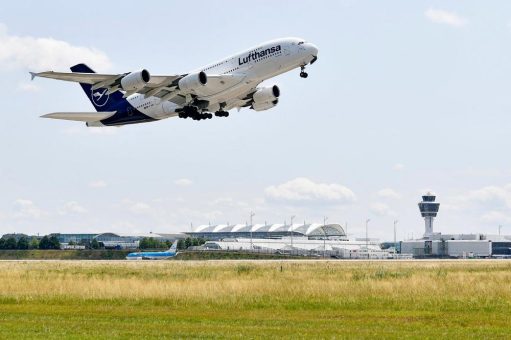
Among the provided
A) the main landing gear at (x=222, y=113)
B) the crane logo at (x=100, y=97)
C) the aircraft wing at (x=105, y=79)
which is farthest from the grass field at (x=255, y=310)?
the crane logo at (x=100, y=97)

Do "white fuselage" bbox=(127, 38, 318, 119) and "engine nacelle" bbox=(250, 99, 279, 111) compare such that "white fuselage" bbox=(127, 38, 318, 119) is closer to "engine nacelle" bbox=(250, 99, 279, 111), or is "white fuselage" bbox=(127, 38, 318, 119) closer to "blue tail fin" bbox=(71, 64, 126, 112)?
"engine nacelle" bbox=(250, 99, 279, 111)

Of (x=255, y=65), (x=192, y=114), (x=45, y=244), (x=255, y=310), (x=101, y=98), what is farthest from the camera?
(x=45, y=244)

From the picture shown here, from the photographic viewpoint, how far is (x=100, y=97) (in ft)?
240

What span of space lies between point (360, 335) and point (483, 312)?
952cm

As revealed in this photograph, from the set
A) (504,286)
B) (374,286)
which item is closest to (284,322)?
(374,286)

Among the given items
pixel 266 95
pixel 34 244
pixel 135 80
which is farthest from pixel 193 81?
pixel 34 244

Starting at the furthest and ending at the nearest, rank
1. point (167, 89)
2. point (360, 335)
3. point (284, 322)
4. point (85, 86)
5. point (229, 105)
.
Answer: point (85, 86) → point (229, 105) → point (167, 89) → point (284, 322) → point (360, 335)

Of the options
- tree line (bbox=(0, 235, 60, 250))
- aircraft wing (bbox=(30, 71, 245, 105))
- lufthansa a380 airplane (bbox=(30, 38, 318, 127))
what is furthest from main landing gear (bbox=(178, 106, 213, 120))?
tree line (bbox=(0, 235, 60, 250))

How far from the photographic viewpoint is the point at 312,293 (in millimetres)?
39094

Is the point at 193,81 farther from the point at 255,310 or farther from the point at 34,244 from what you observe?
the point at 34,244

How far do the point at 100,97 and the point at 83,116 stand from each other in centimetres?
611

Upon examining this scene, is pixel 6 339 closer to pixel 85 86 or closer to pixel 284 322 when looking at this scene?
pixel 284 322

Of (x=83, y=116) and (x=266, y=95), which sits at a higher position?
(x=266, y=95)

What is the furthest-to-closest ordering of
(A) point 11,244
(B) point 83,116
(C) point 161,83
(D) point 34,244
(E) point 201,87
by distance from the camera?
(D) point 34,244
(A) point 11,244
(B) point 83,116
(C) point 161,83
(E) point 201,87
